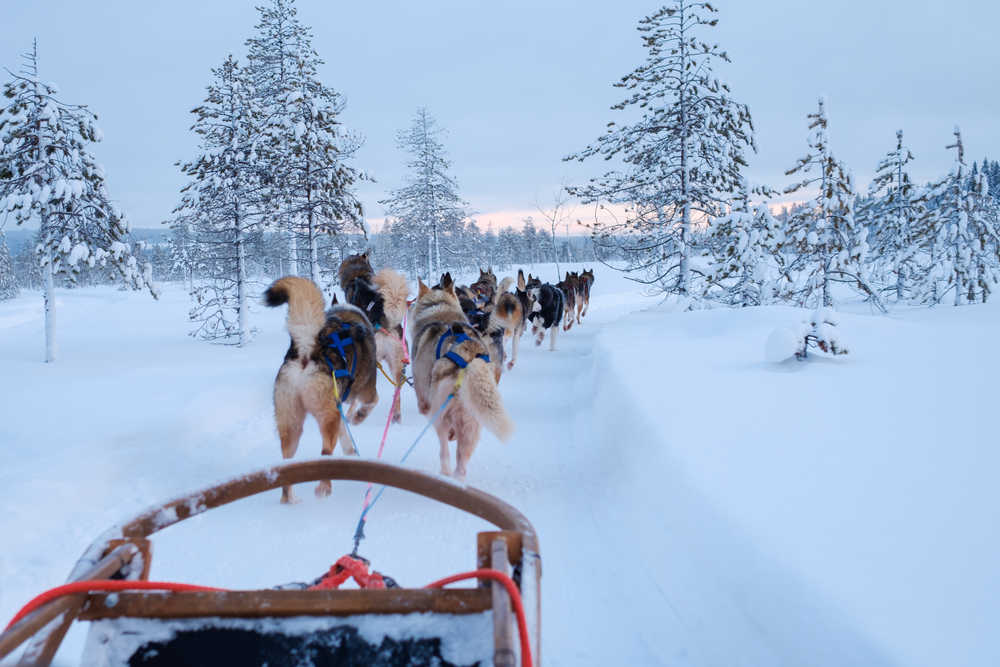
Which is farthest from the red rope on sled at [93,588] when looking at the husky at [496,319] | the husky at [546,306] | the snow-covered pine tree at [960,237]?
the snow-covered pine tree at [960,237]

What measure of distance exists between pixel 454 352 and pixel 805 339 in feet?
14.3

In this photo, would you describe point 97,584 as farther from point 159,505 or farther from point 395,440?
point 395,440

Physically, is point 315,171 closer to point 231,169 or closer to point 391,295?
point 231,169

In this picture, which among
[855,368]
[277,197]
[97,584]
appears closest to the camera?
[97,584]

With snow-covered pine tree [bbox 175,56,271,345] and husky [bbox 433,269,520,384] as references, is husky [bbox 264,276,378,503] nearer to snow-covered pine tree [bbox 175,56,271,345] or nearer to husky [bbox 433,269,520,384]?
husky [bbox 433,269,520,384]

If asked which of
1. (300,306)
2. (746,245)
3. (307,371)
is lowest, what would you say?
(307,371)

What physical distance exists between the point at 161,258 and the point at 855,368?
98651 mm

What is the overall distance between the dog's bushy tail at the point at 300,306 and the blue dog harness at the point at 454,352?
3.52 ft

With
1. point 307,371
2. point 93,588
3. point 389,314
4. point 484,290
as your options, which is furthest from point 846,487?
point 484,290

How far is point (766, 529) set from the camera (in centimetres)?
273

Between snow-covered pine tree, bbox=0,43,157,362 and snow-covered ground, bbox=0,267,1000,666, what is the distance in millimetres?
6593

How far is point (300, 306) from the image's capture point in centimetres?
415

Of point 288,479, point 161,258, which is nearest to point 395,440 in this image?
point 288,479

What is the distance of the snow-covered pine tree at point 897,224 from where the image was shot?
2322 cm
